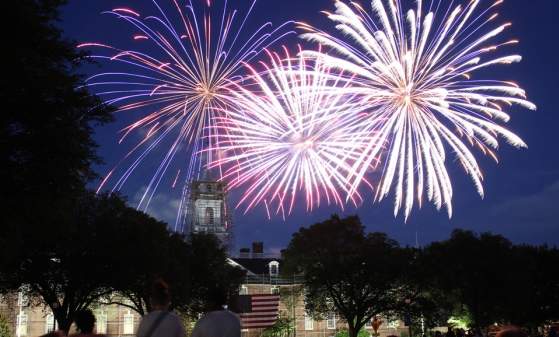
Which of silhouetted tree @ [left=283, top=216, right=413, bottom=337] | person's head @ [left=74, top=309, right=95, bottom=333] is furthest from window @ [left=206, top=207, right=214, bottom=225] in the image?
person's head @ [left=74, top=309, right=95, bottom=333]

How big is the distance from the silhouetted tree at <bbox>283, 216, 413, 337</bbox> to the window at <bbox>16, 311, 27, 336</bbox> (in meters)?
28.5

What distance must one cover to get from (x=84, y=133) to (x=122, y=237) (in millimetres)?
20953

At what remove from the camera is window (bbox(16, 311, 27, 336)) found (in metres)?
60.4

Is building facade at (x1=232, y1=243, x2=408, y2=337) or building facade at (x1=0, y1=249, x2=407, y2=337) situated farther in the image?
building facade at (x1=232, y1=243, x2=408, y2=337)

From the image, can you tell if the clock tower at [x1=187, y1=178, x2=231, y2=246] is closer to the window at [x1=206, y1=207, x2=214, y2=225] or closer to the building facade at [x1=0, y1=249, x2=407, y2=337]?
the window at [x1=206, y1=207, x2=214, y2=225]

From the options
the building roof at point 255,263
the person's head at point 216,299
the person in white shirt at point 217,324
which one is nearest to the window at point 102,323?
the building roof at point 255,263

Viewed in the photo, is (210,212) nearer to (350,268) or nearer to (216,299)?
(350,268)

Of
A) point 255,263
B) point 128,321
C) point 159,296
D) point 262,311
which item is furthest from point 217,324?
point 255,263

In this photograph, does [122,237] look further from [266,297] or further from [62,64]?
[62,64]

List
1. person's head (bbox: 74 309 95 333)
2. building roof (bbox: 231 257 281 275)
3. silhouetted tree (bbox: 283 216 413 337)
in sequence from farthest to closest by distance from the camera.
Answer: building roof (bbox: 231 257 281 275) → silhouetted tree (bbox: 283 216 413 337) → person's head (bbox: 74 309 95 333)

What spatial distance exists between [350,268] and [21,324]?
3490 cm

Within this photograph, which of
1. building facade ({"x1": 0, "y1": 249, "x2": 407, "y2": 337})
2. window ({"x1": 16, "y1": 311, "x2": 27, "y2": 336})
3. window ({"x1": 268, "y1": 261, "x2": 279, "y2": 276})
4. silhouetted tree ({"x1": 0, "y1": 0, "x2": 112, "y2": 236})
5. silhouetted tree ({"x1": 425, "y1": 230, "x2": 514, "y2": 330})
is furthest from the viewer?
window ({"x1": 268, "y1": 261, "x2": 279, "y2": 276})

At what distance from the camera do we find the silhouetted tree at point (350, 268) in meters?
50.3

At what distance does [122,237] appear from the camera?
3881 centimetres
